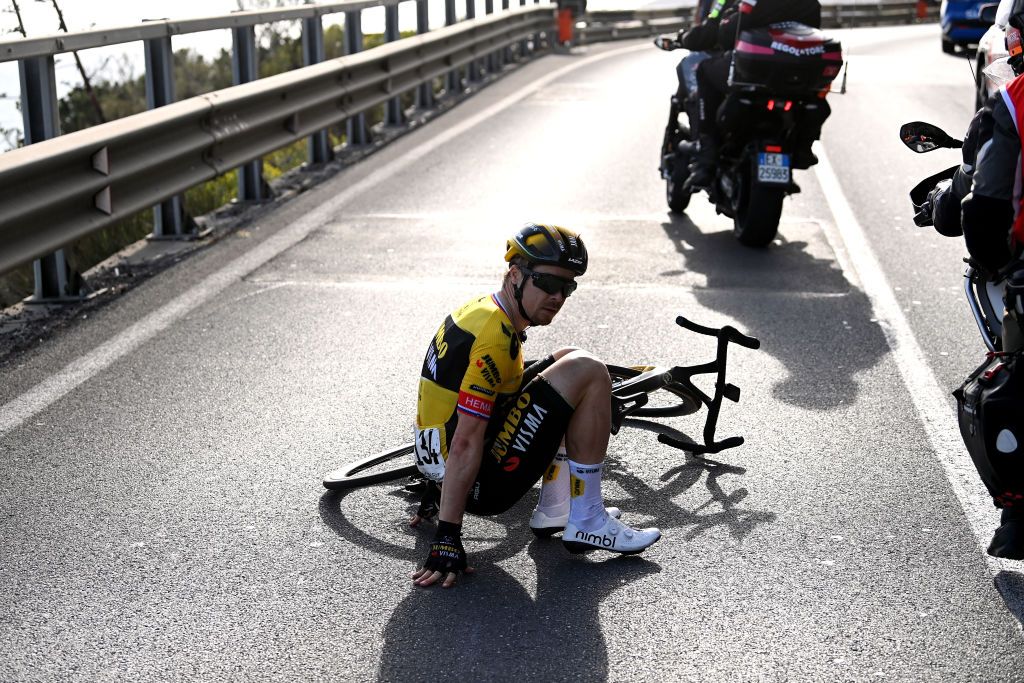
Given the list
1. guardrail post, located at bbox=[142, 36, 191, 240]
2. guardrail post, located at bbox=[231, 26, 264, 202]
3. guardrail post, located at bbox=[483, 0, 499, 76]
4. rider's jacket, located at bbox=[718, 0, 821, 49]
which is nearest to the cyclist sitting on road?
guardrail post, located at bbox=[142, 36, 191, 240]

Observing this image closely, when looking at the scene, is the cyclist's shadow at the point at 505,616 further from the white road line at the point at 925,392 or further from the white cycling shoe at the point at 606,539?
the white road line at the point at 925,392

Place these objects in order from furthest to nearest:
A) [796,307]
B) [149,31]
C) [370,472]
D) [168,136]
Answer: [149,31] → [168,136] → [796,307] → [370,472]

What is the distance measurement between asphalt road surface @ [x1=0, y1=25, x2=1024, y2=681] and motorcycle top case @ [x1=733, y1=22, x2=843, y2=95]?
1087 millimetres

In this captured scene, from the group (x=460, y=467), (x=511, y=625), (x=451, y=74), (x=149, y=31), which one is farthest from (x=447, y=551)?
(x=451, y=74)

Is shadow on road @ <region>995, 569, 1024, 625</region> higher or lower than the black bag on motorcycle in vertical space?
lower

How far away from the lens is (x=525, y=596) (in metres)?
4.39

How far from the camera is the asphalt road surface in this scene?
13.3 feet

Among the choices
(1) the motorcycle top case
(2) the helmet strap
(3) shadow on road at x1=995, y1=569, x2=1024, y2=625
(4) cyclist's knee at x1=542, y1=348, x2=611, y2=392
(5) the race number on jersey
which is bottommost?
(3) shadow on road at x1=995, y1=569, x2=1024, y2=625

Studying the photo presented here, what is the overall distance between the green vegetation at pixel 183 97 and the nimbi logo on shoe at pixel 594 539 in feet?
14.4

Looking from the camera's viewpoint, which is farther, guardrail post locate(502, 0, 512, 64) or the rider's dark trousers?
guardrail post locate(502, 0, 512, 64)

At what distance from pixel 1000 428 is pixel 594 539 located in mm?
1302

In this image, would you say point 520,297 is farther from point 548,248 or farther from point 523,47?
point 523,47

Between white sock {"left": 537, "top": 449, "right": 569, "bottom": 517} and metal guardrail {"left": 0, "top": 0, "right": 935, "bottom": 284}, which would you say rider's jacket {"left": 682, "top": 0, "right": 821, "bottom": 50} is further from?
white sock {"left": 537, "top": 449, "right": 569, "bottom": 517}

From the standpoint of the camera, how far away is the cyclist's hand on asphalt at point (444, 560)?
14.5 feet
